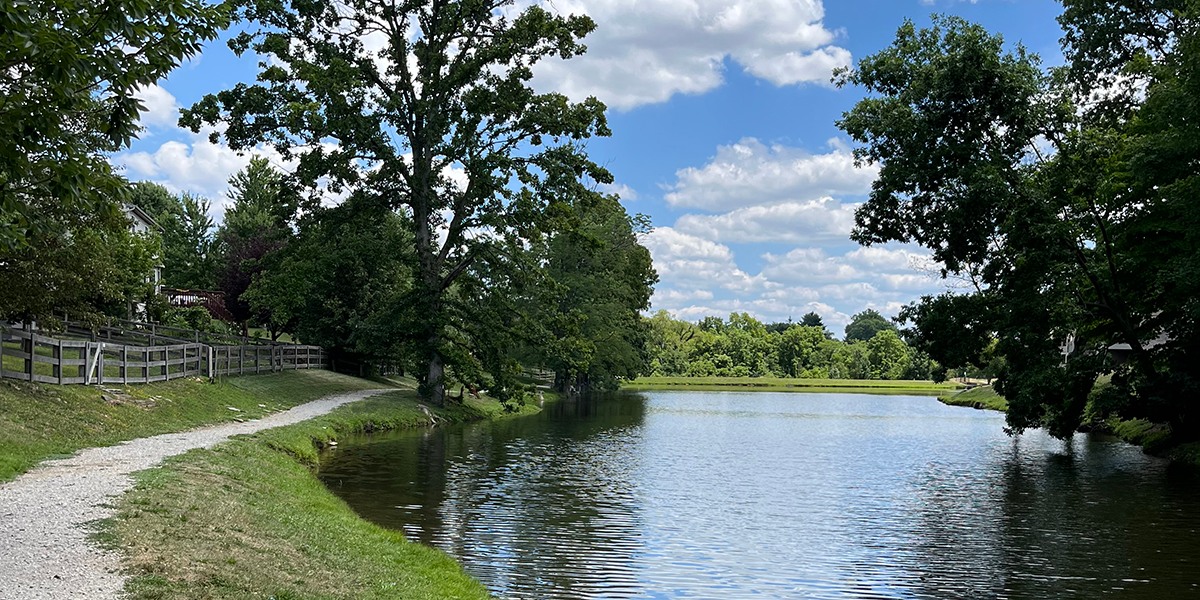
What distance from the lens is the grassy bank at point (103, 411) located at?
17156mm

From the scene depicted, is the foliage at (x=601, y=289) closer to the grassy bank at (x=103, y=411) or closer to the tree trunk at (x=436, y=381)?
the tree trunk at (x=436, y=381)

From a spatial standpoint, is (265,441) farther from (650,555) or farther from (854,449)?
(854,449)

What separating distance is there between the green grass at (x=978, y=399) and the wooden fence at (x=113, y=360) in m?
52.0

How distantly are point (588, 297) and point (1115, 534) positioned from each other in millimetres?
51441

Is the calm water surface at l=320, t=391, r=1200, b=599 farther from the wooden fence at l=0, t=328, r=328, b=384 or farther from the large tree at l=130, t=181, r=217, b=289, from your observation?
the large tree at l=130, t=181, r=217, b=289

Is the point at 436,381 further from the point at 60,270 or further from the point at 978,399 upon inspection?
the point at 978,399

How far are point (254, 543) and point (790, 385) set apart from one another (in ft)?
352

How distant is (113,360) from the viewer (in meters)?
24.5

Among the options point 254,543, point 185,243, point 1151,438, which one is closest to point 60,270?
point 254,543

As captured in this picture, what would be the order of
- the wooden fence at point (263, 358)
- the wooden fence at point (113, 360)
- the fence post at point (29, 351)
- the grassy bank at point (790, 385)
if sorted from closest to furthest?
the fence post at point (29, 351) → the wooden fence at point (113, 360) → the wooden fence at point (263, 358) → the grassy bank at point (790, 385)

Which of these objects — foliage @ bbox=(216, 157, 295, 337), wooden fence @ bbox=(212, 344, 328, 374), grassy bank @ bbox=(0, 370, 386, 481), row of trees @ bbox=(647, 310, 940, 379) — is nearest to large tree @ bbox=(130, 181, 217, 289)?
foliage @ bbox=(216, 157, 295, 337)

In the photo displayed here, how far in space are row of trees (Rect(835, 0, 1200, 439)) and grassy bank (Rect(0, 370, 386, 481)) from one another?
943 inches

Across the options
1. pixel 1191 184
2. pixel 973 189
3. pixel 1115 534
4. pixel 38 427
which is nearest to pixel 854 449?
pixel 973 189

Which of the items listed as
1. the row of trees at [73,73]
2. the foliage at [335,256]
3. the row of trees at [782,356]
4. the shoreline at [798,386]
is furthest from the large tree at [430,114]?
the row of trees at [782,356]
